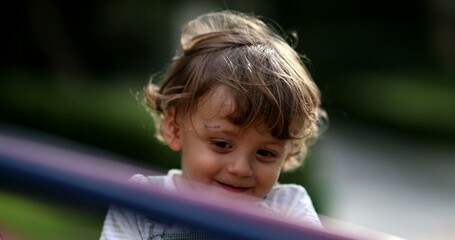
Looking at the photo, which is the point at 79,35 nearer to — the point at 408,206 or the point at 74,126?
the point at 74,126

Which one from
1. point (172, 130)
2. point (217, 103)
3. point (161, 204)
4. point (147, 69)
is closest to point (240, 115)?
point (217, 103)

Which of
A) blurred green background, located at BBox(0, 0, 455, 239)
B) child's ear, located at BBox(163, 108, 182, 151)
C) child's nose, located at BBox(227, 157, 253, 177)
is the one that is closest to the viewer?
child's nose, located at BBox(227, 157, 253, 177)

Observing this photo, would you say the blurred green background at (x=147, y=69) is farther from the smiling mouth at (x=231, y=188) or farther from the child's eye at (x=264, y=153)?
the child's eye at (x=264, y=153)

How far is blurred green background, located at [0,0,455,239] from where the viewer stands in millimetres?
5898

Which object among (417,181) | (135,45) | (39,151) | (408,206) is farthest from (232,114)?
(135,45)

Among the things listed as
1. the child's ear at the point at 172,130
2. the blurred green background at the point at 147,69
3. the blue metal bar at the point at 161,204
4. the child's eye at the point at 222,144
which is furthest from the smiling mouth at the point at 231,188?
the blue metal bar at the point at 161,204

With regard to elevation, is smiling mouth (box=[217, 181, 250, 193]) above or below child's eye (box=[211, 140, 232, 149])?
below

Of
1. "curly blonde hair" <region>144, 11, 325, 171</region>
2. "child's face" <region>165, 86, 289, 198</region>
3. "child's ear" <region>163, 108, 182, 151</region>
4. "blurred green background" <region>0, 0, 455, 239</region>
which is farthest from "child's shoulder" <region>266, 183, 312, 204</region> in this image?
"blurred green background" <region>0, 0, 455, 239</region>

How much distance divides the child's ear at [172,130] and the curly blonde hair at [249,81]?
0.03m

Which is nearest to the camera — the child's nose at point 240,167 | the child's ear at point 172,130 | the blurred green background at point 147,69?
the child's nose at point 240,167

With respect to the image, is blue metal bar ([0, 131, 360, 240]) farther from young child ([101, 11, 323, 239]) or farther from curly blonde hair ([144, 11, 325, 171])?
curly blonde hair ([144, 11, 325, 171])

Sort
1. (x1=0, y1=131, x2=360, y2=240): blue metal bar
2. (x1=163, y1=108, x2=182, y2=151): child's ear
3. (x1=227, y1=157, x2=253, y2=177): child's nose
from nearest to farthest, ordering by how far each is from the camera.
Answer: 1. (x1=0, y1=131, x2=360, y2=240): blue metal bar
2. (x1=227, y1=157, x2=253, y2=177): child's nose
3. (x1=163, y1=108, x2=182, y2=151): child's ear

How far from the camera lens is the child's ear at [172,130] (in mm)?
2389

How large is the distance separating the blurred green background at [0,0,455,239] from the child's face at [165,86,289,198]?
589 mm
